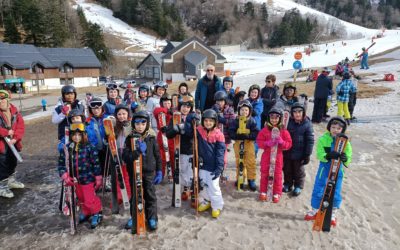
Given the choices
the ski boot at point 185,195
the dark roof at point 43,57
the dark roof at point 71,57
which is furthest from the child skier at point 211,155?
the dark roof at point 71,57

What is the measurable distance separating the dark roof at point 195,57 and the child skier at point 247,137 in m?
45.9

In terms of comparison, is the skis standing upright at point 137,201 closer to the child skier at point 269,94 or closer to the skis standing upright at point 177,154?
the skis standing upright at point 177,154

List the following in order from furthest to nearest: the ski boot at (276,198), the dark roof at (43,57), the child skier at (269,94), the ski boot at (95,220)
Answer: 1. the dark roof at (43,57)
2. the child skier at (269,94)
3. the ski boot at (276,198)
4. the ski boot at (95,220)

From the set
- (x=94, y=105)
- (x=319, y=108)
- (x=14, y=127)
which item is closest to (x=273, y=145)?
(x=94, y=105)

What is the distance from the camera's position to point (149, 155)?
4.75 meters

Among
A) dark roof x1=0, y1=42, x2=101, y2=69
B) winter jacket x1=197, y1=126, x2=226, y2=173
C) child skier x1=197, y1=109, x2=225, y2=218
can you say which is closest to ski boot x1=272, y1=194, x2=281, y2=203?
child skier x1=197, y1=109, x2=225, y2=218

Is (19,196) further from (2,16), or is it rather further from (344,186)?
(2,16)

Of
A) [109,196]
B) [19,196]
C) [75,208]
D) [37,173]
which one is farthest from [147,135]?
[37,173]

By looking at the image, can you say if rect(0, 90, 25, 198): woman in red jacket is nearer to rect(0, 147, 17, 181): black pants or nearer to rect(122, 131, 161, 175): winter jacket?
rect(0, 147, 17, 181): black pants

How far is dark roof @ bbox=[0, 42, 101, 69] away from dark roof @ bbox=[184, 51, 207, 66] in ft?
56.2

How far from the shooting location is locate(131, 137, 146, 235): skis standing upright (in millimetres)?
4629

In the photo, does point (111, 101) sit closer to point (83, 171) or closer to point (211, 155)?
point (83, 171)

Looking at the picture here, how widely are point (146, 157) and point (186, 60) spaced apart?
49.0m

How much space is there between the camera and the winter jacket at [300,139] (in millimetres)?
5586
